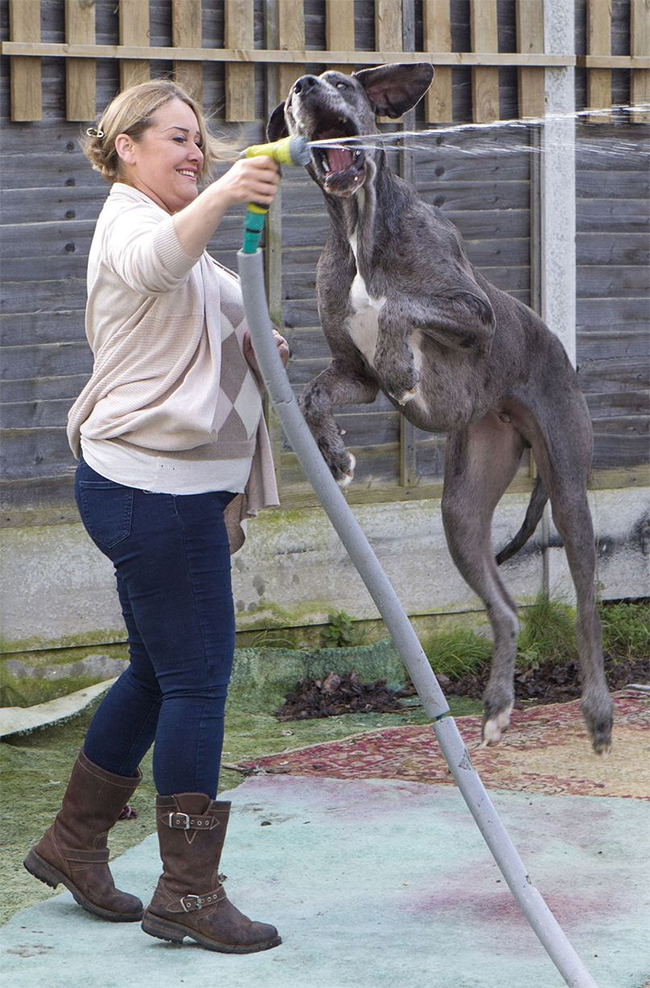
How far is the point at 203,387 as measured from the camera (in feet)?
10.7

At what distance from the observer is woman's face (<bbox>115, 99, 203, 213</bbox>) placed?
331 cm

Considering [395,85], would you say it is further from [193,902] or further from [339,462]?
[193,902]

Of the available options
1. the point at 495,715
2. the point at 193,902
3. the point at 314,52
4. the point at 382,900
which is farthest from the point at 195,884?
the point at 314,52

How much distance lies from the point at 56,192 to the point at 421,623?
2.65m

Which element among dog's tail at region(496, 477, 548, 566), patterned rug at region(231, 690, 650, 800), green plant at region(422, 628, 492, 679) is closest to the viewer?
dog's tail at region(496, 477, 548, 566)

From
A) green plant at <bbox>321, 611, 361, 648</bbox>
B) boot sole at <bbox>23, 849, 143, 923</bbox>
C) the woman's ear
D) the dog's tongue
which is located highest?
the woman's ear

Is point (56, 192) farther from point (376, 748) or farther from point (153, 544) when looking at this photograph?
point (153, 544)

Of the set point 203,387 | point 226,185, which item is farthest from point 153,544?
point 226,185

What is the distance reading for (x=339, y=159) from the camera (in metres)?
2.88

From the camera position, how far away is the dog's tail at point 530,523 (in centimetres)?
386

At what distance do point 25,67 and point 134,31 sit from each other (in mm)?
503

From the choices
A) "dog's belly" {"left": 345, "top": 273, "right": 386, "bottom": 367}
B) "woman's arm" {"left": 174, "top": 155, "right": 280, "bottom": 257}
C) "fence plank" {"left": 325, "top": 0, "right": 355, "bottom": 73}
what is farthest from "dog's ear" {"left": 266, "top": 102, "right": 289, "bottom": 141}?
"fence plank" {"left": 325, "top": 0, "right": 355, "bottom": 73}

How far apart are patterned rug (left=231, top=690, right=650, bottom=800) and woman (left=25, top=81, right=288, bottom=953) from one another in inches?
65.0

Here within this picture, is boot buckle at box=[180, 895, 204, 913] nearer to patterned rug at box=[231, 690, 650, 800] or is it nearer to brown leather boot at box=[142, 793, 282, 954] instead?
brown leather boot at box=[142, 793, 282, 954]
